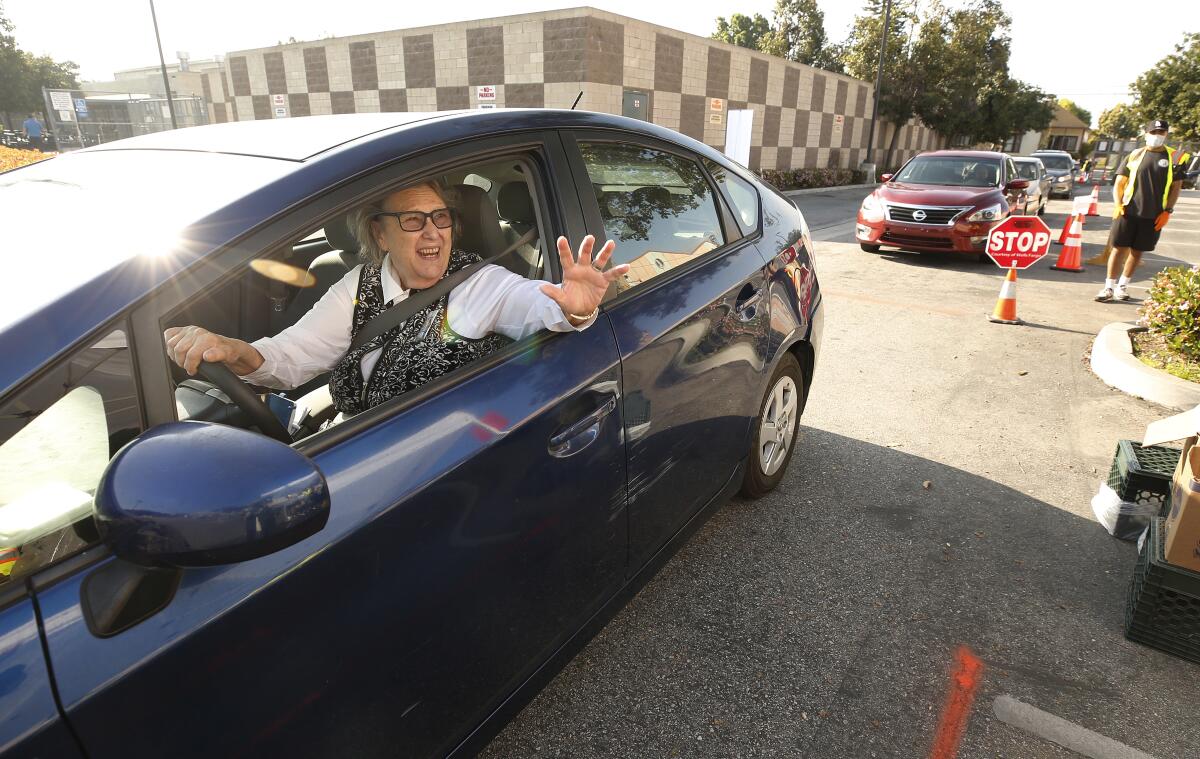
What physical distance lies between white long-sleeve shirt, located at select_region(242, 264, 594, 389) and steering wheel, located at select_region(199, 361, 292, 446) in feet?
1.16

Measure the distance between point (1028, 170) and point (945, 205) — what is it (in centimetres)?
866

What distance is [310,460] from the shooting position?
1058mm

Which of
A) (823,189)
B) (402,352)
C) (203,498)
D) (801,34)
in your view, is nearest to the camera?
(203,498)

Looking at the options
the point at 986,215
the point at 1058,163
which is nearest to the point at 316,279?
the point at 986,215

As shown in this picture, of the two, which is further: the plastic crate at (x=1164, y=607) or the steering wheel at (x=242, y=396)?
the plastic crate at (x=1164, y=607)

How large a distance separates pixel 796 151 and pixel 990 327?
2391 centimetres

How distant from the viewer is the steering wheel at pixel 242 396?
1529 mm

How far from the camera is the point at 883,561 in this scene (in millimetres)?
2854

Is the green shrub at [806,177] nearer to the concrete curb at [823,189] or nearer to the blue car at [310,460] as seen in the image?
the concrete curb at [823,189]

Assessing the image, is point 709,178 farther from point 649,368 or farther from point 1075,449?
point 1075,449

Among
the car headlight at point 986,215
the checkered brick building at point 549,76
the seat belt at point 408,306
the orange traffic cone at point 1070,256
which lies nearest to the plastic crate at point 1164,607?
the seat belt at point 408,306

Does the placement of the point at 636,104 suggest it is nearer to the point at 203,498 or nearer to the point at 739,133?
the point at 739,133

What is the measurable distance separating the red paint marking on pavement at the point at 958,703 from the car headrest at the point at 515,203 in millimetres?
1949

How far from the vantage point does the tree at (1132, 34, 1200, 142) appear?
3860 centimetres
